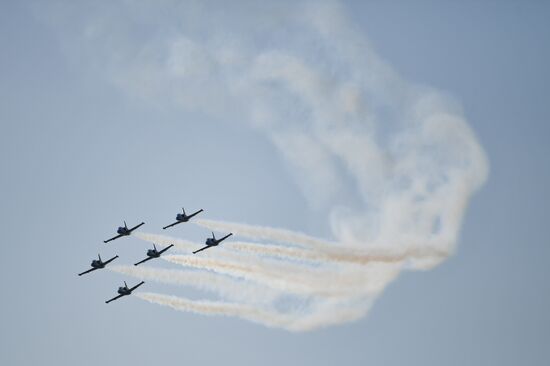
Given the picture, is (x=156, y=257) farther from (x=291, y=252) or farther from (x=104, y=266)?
(x=291, y=252)

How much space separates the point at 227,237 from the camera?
346 ft

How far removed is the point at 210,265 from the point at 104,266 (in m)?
12.2

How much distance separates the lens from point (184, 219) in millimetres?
107250

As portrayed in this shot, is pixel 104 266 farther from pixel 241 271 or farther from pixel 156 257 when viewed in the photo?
pixel 241 271

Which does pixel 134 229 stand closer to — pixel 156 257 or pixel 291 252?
pixel 156 257

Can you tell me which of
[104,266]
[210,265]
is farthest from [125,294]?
[210,265]

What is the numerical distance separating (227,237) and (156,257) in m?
9.46

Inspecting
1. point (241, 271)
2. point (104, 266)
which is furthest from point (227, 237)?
point (104, 266)

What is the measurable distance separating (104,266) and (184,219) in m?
11.7

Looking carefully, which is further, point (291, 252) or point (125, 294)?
point (125, 294)

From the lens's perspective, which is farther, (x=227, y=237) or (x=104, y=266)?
(x=104, y=266)

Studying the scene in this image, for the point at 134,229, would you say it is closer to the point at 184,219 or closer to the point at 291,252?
the point at 184,219

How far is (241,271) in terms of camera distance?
108 meters

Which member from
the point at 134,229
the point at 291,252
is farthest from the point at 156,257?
the point at 291,252
